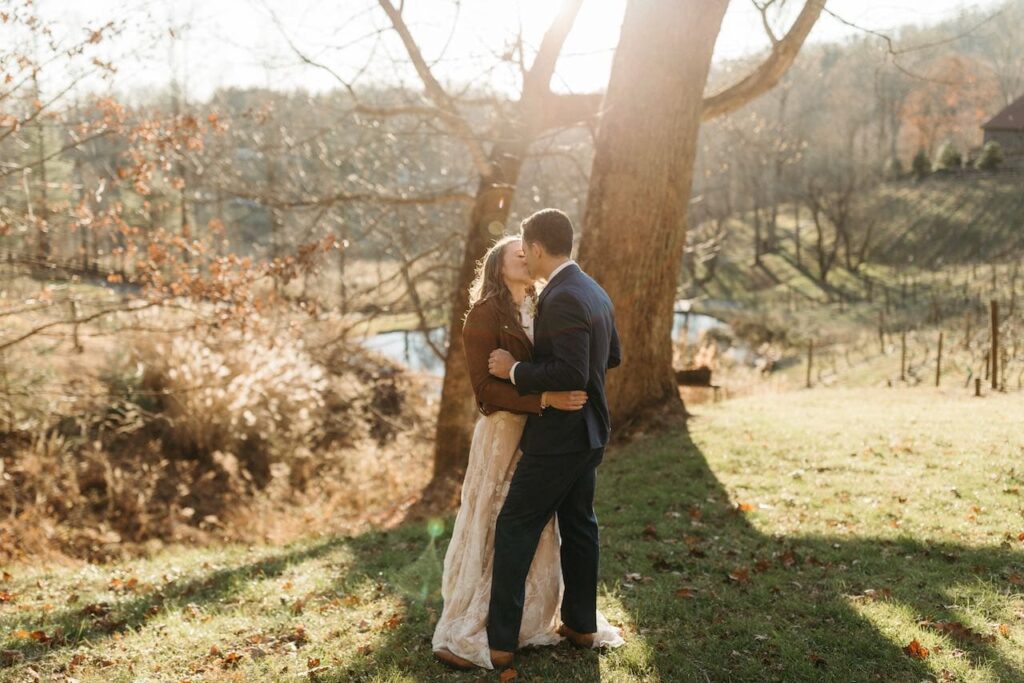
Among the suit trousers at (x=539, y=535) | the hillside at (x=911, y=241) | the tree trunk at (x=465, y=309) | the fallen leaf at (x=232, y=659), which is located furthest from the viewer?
the hillside at (x=911, y=241)

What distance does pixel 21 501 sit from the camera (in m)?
11.4

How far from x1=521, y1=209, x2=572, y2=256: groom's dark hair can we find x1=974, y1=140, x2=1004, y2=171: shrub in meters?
56.9

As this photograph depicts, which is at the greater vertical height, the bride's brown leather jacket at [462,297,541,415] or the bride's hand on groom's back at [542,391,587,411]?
the bride's brown leather jacket at [462,297,541,415]

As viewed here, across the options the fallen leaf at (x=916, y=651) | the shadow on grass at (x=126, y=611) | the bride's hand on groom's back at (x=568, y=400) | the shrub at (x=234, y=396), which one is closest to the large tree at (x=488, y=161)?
the shrub at (x=234, y=396)

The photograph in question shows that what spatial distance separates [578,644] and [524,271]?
2060 mm

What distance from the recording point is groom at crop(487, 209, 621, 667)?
3842 millimetres

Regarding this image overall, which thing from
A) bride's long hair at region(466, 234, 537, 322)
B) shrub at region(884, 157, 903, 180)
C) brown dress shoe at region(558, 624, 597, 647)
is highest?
shrub at region(884, 157, 903, 180)

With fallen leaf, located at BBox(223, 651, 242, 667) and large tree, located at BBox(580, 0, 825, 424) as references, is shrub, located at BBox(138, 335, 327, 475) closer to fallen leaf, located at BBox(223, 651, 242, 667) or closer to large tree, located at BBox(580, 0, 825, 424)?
large tree, located at BBox(580, 0, 825, 424)

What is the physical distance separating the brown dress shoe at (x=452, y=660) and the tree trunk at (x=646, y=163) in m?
5.62

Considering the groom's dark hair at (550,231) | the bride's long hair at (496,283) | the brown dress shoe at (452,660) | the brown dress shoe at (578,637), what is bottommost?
the brown dress shoe at (452,660)

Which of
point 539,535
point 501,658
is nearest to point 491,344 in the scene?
point 539,535

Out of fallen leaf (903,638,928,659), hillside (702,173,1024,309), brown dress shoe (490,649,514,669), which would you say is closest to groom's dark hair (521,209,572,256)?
brown dress shoe (490,649,514,669)

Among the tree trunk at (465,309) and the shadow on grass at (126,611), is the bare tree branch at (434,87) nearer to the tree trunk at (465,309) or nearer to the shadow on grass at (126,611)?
the tree trunk at (465,309)

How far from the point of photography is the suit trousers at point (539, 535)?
13.3ft
